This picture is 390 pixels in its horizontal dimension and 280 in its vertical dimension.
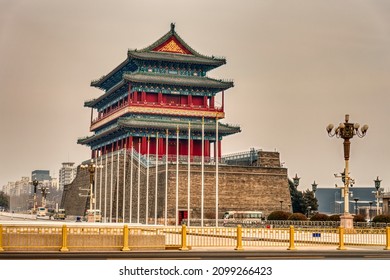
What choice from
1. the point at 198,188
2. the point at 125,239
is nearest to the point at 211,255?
the point at 125,239

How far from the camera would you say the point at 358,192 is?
18138 centimetres

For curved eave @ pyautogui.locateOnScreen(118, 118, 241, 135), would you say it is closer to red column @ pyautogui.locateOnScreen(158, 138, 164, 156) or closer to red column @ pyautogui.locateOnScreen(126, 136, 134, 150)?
red column @ pyautogui.locateOnScreen(158, 138, 164, 156)

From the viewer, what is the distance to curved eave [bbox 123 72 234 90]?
3204 inches

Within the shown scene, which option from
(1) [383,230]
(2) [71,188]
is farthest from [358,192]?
(1) [383,230]

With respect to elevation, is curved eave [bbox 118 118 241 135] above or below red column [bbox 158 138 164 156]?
above

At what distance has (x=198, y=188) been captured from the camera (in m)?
68.2

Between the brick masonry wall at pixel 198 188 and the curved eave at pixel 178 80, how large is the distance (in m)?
9.59

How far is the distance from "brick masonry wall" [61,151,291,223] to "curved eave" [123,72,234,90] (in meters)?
9.59

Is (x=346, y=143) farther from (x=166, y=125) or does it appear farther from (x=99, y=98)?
(x=99, y=98)

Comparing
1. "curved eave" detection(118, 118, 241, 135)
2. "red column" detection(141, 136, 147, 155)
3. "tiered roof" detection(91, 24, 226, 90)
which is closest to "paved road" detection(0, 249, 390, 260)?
"curved eave" detection(118, 118, 241, 135)

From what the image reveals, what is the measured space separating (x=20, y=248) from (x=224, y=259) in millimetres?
8053

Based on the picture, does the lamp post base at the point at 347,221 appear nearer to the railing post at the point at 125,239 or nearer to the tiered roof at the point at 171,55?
the railing post at the point at 125,239
